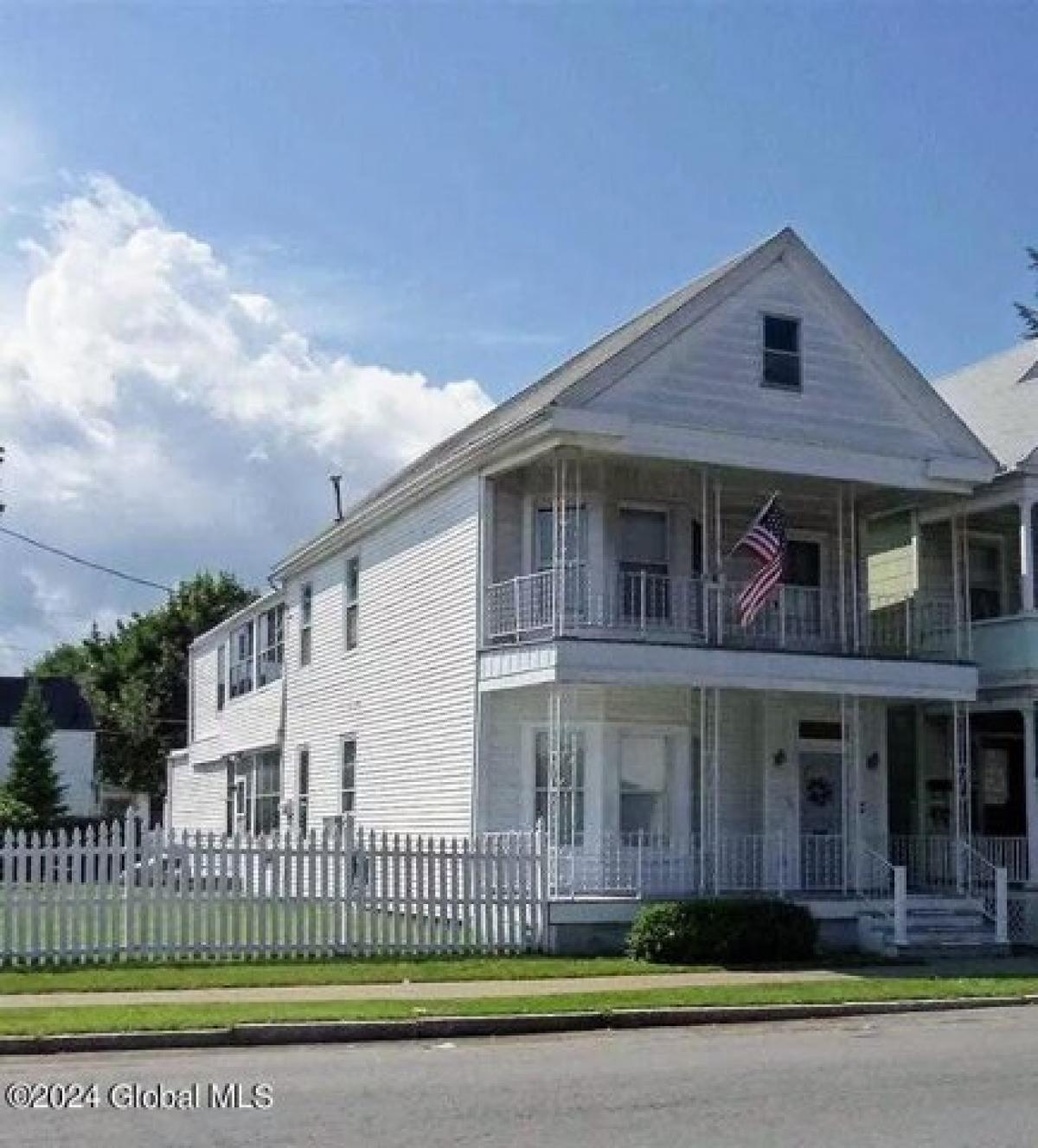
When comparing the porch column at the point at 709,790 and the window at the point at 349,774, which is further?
the window at the point at 349,774

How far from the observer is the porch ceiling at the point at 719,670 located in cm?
2131

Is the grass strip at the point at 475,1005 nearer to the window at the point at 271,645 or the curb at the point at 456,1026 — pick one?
the curb at the point at 456,1026

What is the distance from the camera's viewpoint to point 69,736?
63.3 meters

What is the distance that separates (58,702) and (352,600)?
3713cm

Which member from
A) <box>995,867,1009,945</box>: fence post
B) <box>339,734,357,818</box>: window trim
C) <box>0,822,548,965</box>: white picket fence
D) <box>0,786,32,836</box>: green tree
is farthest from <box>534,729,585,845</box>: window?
<box>0,786,32,836</box>: green tree

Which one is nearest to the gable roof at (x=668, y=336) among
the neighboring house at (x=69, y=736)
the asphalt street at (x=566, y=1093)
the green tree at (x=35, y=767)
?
the asphalt street at (x=566, y=1093)

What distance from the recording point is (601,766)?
23125 mm

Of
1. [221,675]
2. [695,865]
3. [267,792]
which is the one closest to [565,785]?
[695,865]

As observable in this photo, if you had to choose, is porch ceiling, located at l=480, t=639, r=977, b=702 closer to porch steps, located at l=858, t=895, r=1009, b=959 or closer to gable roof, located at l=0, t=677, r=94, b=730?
porch steps, located at l=858, t=895, r=1009, b=959

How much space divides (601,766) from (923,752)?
6.69m

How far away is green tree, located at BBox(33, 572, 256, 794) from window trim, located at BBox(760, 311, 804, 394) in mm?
44380

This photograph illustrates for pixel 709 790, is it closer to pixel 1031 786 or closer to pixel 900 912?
pixel 900 912

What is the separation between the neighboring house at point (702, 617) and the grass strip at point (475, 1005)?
449 cm

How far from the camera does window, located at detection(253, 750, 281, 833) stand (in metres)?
34.8
